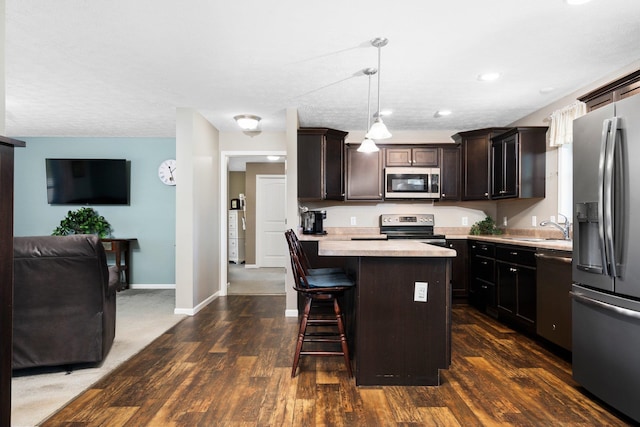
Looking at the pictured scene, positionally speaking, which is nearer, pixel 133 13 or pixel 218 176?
pixel 133 13

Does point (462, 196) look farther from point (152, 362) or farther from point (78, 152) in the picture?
point (78, 152)

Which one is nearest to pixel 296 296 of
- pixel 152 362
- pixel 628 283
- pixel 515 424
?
pixel 152 362

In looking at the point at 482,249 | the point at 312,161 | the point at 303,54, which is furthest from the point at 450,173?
the point at 303,54

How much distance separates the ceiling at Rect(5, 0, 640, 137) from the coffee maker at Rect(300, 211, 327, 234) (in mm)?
1256

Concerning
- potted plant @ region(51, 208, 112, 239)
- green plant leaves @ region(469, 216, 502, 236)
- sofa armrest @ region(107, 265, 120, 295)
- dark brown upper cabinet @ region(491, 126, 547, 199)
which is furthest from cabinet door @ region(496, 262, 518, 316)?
potted plant @ region(51, 208, 112, 239)

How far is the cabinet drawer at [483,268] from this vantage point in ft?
13.9

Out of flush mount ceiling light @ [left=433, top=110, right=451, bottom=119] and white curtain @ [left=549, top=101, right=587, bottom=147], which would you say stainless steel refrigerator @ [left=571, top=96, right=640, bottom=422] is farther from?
flush mount ceiling light @ [left=433, top=110, right=451, bottom=119]

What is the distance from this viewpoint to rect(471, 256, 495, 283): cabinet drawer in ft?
13.9

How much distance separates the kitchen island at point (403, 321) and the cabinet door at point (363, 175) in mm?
2839

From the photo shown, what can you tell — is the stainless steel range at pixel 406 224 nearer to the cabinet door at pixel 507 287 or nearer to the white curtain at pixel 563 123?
the cabinet door at pixel 507 287

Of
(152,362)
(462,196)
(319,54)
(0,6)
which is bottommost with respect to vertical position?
(152,362)

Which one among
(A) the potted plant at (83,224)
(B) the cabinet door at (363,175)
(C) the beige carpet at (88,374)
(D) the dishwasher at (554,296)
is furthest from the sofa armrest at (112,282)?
(D) the dishwasher at (554,296)

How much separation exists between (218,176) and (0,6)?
3872mm

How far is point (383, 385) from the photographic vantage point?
2441 mm
